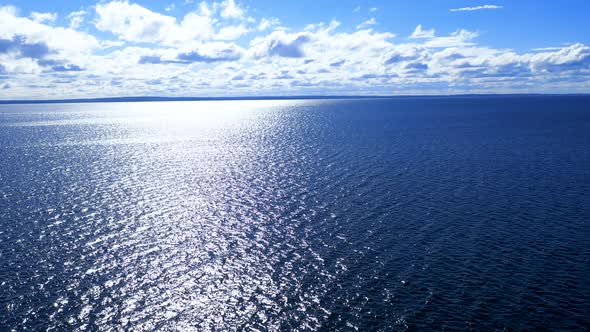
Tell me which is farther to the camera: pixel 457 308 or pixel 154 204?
pixel 154 204

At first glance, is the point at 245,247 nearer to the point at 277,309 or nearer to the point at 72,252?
the point at 277,309

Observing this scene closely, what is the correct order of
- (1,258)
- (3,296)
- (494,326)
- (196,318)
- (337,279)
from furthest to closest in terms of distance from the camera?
(1,258), (337,279), (3,296), (196,318), (494,326)

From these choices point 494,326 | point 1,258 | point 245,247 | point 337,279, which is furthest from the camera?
point 245,247

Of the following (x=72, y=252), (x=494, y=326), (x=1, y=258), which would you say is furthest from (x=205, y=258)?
(x=494, y=326)

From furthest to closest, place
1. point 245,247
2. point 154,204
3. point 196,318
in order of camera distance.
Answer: point 154,204, point 245,247, point 196,318

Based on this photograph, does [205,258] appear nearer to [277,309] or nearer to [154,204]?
[277,309]

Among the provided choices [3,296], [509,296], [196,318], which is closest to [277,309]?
[196,318]
